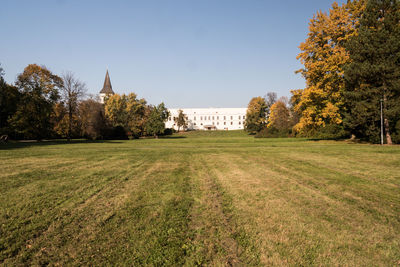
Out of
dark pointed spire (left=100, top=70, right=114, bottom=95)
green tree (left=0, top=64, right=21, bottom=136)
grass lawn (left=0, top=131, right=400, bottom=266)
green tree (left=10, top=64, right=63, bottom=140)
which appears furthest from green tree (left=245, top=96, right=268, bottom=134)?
dark pointed spire (left=100, top=70, right=114, bottom=95)

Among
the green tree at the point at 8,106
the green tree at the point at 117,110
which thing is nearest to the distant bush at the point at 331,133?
the green tree at the point at 117,110

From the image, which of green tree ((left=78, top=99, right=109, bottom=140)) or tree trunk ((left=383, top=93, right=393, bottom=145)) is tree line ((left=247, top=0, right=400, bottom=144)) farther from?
green tree ((left=78, top=99, right=109, bottom=140))

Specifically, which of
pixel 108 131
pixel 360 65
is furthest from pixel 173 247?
pixel 108 131

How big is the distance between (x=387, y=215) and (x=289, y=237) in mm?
2423

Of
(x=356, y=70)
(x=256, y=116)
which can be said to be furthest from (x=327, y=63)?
(x=256, y=116)

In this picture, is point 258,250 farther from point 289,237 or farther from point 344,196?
point 344,196

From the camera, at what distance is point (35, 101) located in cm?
3650

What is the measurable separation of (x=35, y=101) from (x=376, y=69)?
146 feet

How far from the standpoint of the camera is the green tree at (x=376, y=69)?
64.4ft

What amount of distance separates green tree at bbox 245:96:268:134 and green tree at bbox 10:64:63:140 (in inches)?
1785

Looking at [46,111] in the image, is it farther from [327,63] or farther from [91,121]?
[327,63]

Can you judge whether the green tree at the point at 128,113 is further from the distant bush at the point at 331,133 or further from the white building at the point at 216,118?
the white building at the point at 216,118

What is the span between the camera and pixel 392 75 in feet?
64.1

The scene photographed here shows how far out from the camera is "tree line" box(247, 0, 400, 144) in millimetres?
19938
